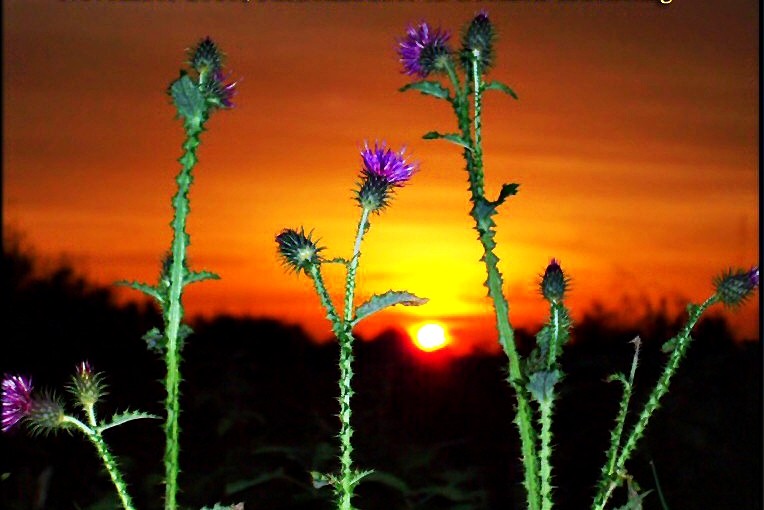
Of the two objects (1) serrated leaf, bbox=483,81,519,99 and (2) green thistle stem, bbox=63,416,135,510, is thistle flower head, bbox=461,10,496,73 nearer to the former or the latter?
(1) serrated leaf, bbox=483,81,519,99

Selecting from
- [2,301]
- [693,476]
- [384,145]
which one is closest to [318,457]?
[384,145]

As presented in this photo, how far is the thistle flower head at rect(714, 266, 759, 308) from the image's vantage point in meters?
3.20

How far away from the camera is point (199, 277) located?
8.61 feet

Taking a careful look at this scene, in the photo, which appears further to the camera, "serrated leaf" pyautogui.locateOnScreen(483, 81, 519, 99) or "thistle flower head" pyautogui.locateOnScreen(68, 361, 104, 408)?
"serrated leaf" pyautogui.locateOnScreen(483, 81, 519, 99)

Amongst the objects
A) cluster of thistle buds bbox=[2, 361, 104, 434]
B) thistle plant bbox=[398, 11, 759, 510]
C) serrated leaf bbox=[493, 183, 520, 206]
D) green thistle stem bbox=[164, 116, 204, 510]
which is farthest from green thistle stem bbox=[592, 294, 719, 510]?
cluster of thistle buds bbox=[2, 361, 104, 434]

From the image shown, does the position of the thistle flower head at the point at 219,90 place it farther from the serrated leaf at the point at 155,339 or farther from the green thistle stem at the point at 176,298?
the serrated leaf at the point at 155,339

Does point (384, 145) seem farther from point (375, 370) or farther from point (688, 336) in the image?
point (375, 370)

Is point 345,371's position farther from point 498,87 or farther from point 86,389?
point 498,87

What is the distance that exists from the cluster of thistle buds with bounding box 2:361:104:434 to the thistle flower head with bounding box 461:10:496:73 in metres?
1.30

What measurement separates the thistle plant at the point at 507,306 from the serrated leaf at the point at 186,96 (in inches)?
23.1

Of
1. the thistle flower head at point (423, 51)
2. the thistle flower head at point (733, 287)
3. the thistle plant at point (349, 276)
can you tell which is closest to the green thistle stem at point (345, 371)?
the thistle plant at point (349, 276)

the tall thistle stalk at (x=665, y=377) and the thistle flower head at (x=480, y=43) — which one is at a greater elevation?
the thistle flower head at (x=480, y=43)

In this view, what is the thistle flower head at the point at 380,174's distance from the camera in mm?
2977

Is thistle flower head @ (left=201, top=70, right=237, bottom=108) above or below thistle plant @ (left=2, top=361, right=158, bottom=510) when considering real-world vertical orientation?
above
